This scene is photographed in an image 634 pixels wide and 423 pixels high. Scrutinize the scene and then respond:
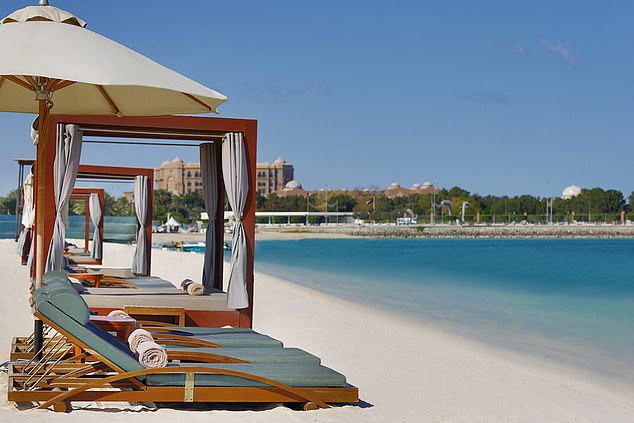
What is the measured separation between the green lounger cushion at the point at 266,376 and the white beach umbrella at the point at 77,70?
1.29m

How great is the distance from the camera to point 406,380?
6.43 meters

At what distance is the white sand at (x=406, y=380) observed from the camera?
184 inches

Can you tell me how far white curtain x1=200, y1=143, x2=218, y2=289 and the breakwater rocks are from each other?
68906 millimetres

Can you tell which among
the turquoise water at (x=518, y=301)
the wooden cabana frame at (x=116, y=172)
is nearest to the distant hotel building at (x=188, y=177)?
the turquoise water at (x=518, y=301)

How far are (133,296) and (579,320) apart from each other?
→ 9.71 metres

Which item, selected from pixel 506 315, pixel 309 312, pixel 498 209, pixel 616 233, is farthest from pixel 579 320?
pixel 498 209

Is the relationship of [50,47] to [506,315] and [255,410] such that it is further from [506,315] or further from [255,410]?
→ [506,315]

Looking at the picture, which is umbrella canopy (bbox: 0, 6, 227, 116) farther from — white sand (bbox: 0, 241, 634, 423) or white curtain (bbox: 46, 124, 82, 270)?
white curtain (bbox: 46, 124, 82, 270)

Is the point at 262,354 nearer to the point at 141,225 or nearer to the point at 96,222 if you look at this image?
the point at 141,225

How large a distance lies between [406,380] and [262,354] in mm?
1668

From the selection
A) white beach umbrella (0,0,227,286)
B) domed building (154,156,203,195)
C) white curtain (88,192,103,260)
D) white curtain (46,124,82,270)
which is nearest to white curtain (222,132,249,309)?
white curtain (46,124,82,270)

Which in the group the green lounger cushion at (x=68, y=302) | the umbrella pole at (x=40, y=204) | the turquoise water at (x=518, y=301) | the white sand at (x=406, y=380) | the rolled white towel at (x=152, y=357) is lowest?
the turquoise water at (x=518, y=301)

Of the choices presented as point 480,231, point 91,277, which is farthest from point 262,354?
point 480,231

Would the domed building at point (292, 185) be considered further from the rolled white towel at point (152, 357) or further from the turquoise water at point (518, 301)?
the rolled white towel at point (152, 357)
